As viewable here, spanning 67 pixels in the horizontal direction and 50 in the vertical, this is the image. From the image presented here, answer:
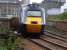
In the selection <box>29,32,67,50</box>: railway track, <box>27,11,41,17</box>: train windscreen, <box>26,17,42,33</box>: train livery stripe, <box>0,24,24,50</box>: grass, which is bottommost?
<box>29,32,67,50</box>: railway track

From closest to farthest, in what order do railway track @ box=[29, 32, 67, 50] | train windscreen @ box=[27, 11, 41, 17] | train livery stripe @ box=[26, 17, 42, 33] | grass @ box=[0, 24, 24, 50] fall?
grass @ box=[0, 24, 24, 50], railway track @ box=[29, 32, 67, 50], train livery stripe @ box=[26, 17, 42, 33], train windscreen @ box=[27, 11, 41, 17]

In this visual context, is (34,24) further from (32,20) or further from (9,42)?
(9,42)

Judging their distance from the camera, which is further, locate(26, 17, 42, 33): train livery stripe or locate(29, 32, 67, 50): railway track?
locate(26, 17, 42, 33): train livery stripe

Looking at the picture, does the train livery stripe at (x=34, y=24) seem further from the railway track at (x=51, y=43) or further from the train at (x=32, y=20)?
the railway track at (x=51, y=43)

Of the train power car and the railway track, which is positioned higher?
the train power car

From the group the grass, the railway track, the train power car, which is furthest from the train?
the grass

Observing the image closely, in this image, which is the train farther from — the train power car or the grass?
the grass

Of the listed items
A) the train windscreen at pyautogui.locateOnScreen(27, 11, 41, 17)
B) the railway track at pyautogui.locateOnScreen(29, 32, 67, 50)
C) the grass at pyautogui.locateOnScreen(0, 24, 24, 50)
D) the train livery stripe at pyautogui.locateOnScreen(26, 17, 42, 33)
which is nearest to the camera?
the grass at pyautogui.locateOnScreen(0, 24, 24, 50)

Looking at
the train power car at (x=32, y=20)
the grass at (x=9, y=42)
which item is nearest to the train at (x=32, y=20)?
the train power car at (x=32, y=20)

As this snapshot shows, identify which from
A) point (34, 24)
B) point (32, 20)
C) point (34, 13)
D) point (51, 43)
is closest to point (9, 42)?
point (51, 43)

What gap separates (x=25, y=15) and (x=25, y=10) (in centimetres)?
36

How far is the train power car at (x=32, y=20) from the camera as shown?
15156mm

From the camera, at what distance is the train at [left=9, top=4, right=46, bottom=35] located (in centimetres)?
1516

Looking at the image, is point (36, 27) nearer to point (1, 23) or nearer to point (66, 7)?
point (1, 23)
